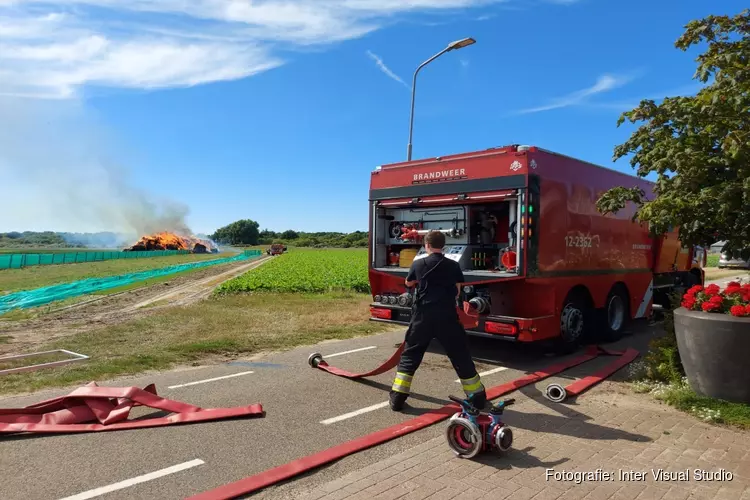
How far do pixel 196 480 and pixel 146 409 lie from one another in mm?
1941

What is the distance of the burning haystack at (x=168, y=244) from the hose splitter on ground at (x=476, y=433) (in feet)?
295

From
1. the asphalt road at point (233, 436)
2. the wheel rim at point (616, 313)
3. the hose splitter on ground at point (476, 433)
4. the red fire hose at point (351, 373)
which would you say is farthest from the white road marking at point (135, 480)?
the wheel rim at point (616, 313)

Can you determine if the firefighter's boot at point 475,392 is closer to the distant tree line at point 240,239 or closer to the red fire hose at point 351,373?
the red fire hose at point 351,373

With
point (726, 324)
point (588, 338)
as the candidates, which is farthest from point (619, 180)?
point (726, 324)

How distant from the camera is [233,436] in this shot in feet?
15.9

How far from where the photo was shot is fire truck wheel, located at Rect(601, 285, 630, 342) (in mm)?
9555

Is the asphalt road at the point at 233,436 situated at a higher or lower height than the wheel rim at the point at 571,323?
lower

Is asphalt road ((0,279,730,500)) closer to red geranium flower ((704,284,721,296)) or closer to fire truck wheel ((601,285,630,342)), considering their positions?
fire truck wheel ((601,285,630,342))

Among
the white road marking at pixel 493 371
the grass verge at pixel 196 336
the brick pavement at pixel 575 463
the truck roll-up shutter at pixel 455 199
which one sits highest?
the truck roll-up shutter at pixel 455 199

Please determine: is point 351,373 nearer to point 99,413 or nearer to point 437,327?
point 437,327

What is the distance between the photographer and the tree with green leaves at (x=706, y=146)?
560 cm

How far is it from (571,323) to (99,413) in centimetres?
661

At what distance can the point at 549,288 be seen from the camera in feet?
26.1

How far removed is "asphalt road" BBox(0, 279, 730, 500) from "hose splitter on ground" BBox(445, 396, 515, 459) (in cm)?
52
